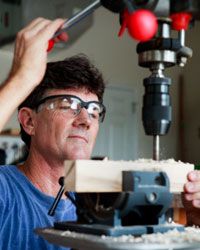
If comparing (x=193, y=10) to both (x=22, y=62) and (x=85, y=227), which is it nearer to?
(x=22, y=62)

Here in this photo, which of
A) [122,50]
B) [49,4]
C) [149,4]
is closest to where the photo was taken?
[149,4]

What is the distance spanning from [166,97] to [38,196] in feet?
2.63

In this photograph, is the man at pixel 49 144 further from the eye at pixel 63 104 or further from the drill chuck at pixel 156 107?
the drill chuck at pixel 156 107

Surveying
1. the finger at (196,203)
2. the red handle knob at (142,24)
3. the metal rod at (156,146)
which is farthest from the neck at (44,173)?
the red handle knob at (142,24)

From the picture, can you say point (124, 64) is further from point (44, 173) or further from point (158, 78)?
point (158, 78)

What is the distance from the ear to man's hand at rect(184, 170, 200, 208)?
77 centimetres

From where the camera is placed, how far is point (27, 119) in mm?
1934

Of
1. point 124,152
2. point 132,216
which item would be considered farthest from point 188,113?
point 132,216

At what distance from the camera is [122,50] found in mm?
5953

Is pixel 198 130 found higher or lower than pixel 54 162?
higher

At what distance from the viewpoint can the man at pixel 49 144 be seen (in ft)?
5.32

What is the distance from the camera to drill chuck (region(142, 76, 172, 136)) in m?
1.04

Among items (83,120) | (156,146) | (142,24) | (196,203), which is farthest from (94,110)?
(142,24)

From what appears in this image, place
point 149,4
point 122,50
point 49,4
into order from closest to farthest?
point 149,4 → point 49,4 → point 122,50
